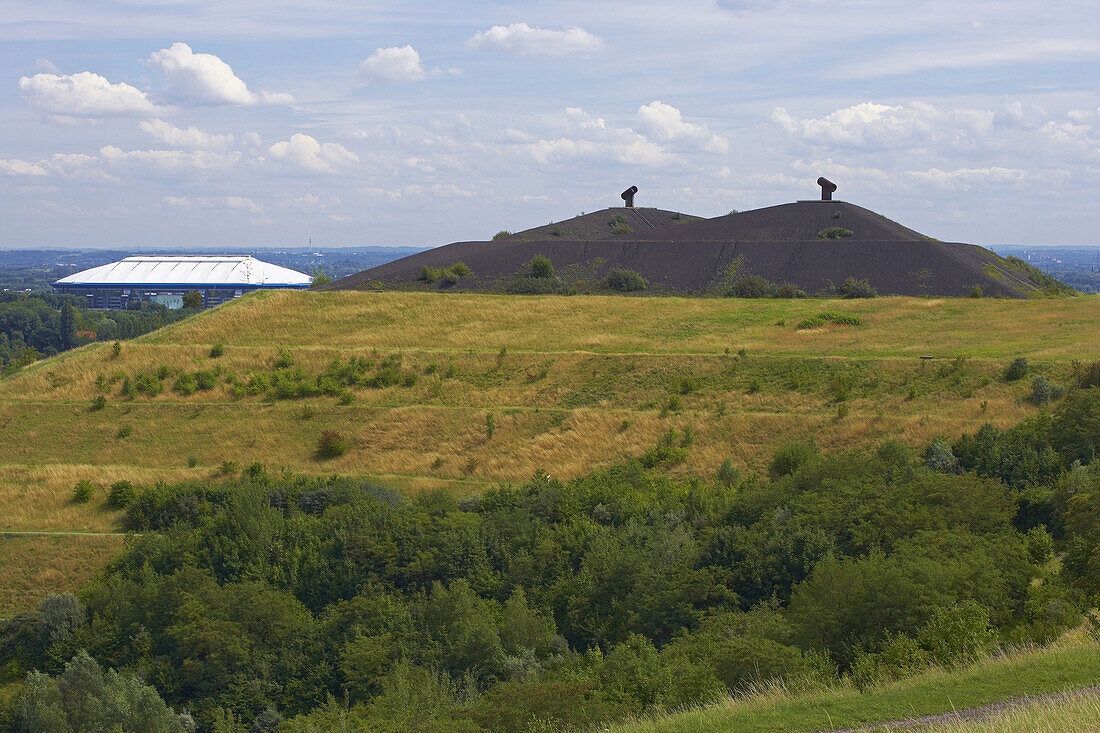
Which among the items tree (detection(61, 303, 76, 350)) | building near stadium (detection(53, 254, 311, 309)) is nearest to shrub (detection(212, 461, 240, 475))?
tree (detection(61, 303, 76, 350))

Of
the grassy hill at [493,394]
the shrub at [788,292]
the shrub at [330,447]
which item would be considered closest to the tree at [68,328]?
the grassy hill at [493,394]

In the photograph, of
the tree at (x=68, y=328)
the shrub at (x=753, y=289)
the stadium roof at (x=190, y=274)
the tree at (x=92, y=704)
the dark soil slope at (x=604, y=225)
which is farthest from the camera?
the stadium roof at (x=190, y=274)

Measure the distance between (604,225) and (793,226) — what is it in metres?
13.7

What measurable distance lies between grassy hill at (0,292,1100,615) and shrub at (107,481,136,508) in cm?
68

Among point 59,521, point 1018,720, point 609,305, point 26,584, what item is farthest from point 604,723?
point 609,305

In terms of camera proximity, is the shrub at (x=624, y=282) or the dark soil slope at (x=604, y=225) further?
the dark soil slope at (x=604, y=225)

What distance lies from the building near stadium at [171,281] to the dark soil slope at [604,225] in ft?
199

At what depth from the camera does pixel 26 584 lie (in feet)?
79.0

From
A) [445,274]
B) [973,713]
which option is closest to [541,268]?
[445,274]

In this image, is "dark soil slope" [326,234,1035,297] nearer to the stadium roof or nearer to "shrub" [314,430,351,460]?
"shrub" [314,430,351,460]

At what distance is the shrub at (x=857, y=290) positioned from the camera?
46.2 m

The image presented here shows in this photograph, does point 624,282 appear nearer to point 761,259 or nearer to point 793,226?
point 761,259

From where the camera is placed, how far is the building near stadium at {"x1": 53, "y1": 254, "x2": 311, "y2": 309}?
12462 cm

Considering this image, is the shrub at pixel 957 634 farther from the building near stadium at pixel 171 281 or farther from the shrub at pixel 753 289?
the building near stadium at pixel 171 281
